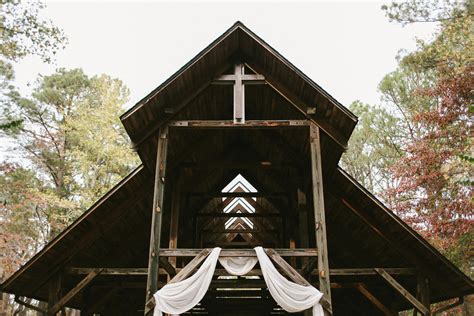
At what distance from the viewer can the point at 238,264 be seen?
6746 millimetres

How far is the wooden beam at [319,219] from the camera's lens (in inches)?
257

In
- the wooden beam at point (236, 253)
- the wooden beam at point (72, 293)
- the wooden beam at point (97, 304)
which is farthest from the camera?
Result: the wooden beam at point (97, 304)

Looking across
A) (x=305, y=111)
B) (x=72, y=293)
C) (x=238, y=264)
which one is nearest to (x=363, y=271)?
(x=238, y=264)

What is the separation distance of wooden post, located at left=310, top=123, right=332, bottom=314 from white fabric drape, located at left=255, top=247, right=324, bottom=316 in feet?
0.76

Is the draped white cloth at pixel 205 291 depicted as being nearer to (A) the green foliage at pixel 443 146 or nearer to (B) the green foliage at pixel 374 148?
(A) the green foliage at pixel 443 146

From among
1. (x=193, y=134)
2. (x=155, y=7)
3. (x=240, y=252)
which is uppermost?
(x=155, y=7)

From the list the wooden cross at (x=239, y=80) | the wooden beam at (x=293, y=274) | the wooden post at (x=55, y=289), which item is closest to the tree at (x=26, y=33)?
the wooden post at (x=55, y=289)

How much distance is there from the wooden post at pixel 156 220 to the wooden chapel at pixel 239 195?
0.7 inches

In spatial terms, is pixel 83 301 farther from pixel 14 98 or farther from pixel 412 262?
pixel 14 98

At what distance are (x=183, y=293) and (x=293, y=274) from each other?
1714 mm

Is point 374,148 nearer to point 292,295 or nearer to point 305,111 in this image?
point 305,111

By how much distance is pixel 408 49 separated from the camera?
14.2 m

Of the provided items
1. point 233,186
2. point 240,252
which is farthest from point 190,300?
point 233,186

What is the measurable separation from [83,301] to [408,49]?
12431 mm
